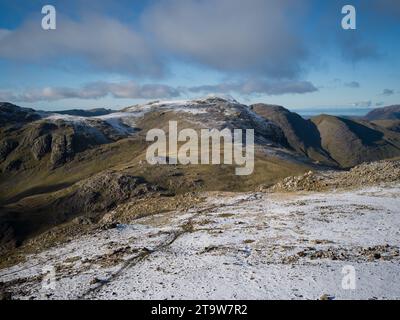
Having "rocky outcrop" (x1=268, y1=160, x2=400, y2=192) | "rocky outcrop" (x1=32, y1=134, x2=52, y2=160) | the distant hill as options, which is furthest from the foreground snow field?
"rocky outcrop" (x1=32, y1=134, x2=52, y2=160)

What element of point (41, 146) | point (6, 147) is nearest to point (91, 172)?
point (41, 146)

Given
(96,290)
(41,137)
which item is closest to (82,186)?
(96,290)

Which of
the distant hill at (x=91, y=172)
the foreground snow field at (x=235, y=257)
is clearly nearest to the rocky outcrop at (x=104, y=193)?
the distant hill at (x=91, y=172)

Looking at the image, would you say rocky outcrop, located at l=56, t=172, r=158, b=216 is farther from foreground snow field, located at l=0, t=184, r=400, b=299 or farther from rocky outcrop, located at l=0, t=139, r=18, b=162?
rocky outcrop, located at l=0, t=139, r=18, b=162

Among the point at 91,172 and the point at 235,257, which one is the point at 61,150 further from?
the point at 235,257

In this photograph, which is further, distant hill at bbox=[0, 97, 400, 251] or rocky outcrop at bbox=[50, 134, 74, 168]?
rocky outcrop at bbox=[50, 134, 74, 168]

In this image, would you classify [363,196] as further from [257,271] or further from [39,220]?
[39,220]

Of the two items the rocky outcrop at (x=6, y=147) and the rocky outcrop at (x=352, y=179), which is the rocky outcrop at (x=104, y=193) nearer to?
the rocky outcrop at (x=352, y=179)

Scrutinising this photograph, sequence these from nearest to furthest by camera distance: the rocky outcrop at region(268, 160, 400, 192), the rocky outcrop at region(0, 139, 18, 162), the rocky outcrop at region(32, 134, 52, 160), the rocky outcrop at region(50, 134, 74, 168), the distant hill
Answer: the rocky outcrop at region(268, 160, 400, 192)
the distant hill
the rocky outcrop at region(50, 134, 74, 168)
the rocky outcrop at region(32, 134, 52, 160)
the rocky outcrop at region(0, 139, 18, 162)
